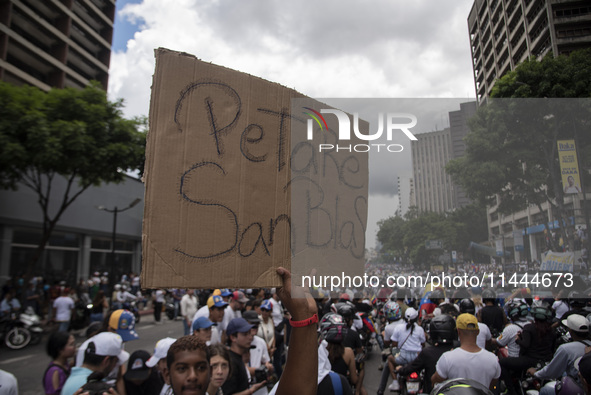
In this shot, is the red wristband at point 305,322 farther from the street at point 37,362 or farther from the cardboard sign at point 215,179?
the street at point 37,362

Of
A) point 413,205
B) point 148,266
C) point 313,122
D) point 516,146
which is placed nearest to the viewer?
point 148,266

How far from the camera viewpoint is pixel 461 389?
1493mm

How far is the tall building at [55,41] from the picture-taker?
2598 centimetres

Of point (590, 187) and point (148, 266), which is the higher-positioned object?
point (590, 187)

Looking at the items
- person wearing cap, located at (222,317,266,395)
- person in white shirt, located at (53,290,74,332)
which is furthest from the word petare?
person in white shirt, located at (53,290,74,332)

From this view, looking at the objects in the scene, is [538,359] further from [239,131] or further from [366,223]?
[239,131]

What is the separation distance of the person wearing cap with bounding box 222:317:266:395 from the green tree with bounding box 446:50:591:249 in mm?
2719

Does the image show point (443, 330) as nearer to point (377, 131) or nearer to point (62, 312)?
point (377, 131)

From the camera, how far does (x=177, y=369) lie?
239 centimetres

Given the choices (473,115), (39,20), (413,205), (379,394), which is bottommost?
(379,394)

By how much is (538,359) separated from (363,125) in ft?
15.4

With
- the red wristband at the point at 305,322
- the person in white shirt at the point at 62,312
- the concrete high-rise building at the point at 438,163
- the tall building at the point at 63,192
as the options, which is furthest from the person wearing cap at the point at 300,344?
the tall building at the point at 63,192

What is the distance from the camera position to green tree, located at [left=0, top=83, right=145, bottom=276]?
41.9ft

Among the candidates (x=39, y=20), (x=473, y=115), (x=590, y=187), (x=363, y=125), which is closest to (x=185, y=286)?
(x=363, y=125)
